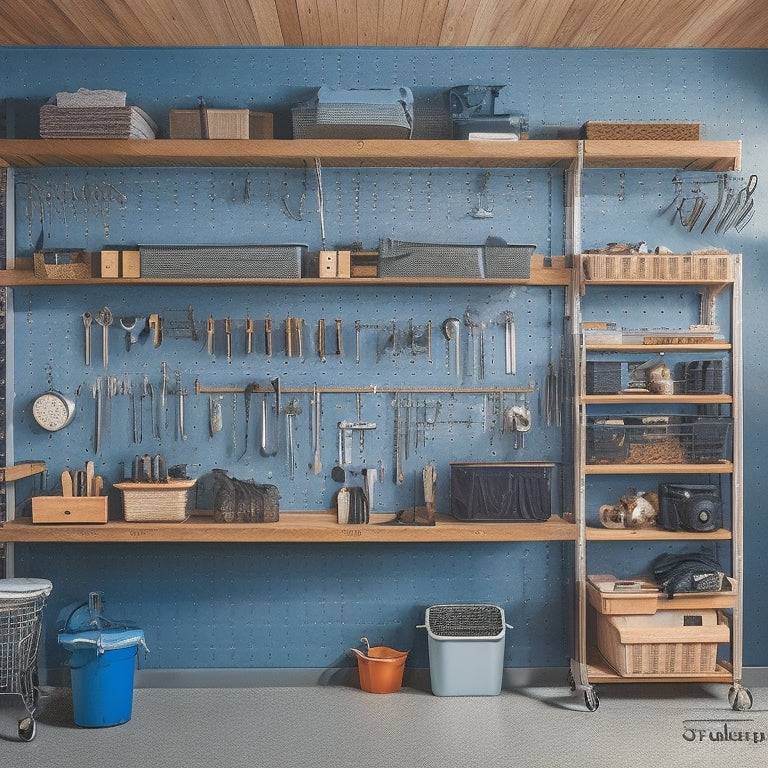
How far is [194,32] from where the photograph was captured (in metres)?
4.39

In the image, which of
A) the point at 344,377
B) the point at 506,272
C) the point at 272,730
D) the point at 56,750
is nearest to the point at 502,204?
the point at 506,272

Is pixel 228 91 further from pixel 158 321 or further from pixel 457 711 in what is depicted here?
pixel 457 711

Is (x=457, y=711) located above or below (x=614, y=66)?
below

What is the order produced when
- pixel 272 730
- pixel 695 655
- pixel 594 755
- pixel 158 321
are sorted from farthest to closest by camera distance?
pixel 158 321 → pixel 695 655 → pixel 272 730 → pixel 594 755

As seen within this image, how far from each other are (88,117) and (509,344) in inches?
89.8

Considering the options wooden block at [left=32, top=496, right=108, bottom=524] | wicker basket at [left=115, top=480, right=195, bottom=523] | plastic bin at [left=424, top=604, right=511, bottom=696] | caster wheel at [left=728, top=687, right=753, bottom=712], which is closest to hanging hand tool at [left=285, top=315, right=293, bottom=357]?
wicker basket at [left=115, top=480, right=195, bottom=523]

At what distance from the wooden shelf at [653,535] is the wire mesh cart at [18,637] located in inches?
100

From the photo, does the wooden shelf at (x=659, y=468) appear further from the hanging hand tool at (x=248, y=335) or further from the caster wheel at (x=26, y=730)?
the caster wheel at (x=26, y=730)

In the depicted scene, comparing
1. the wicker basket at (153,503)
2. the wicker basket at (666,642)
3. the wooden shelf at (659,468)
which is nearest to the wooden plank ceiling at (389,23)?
the wooden shelf at (659,468)

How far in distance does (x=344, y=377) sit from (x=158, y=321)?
0.97 metres

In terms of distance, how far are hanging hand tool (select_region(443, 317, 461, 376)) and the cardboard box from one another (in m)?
1.26

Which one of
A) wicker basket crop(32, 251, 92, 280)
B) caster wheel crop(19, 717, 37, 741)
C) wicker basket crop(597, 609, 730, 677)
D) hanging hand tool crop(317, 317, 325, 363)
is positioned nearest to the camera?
caster wheel crop(19, 717, 37, 741)

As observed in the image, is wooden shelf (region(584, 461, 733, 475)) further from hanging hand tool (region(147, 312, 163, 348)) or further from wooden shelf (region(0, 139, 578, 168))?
hanging hand tool (region(147, 312, 163, 348))

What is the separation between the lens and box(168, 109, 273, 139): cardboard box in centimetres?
433
